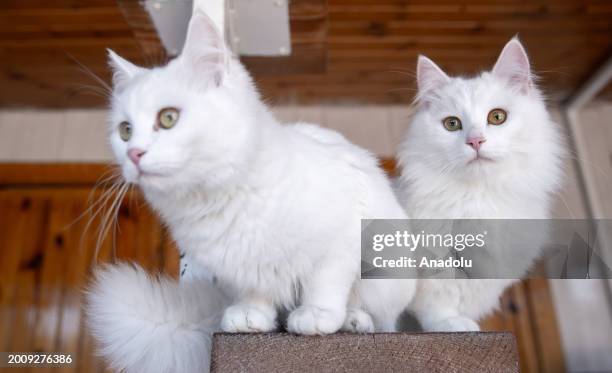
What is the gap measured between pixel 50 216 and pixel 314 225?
1.64 m

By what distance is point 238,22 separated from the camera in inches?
47.5

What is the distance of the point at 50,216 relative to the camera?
212 centimetres

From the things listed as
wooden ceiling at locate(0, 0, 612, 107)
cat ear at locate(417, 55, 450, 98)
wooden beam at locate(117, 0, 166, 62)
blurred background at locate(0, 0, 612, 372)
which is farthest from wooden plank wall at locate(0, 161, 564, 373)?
cat ear at locate(417, 55, 450, 98)

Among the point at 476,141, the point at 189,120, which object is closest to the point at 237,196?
the point at 189,120

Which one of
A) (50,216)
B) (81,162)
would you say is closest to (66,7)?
(81,162)

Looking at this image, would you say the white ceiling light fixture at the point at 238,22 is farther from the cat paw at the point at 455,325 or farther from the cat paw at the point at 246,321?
the cat paw at the point at 455,325

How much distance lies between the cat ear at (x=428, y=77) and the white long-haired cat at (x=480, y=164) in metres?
0.02

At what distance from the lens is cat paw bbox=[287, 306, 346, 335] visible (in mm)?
793

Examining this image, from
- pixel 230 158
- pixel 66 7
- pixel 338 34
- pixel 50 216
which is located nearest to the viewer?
pixel 230 158

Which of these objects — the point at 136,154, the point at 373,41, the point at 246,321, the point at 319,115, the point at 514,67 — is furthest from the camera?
the point at 319,115

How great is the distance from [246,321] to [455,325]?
0.36 m

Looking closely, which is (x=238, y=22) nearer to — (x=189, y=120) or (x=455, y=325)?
(x=189, y=120)

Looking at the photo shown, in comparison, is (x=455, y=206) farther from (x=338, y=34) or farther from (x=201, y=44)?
(x=338, y=34)

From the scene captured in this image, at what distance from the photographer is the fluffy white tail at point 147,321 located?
2.81ft
